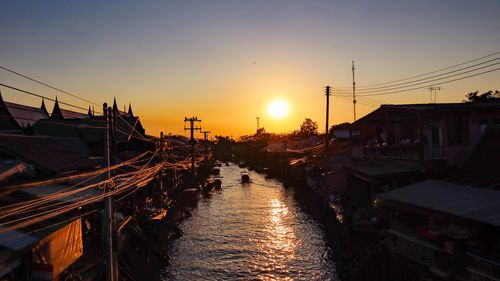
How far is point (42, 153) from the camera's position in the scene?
18.9 meters

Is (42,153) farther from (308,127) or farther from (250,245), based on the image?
(308,127)

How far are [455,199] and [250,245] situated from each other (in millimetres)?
18791

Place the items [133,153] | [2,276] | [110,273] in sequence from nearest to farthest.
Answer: [2,276], [110,273], [133,153]

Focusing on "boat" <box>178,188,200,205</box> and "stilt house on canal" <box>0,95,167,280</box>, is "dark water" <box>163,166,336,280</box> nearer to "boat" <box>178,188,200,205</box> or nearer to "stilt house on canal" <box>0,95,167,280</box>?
"boat" <box>178,188,200,205</box>

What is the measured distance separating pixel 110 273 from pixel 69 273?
3.05 metres

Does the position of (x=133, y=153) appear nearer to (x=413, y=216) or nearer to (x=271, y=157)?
(x=413, y=216)

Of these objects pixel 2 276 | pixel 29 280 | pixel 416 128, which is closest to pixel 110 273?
pixel 29 280

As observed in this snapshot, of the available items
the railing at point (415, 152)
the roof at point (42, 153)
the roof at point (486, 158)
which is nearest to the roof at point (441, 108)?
the roof at point (486, 158)

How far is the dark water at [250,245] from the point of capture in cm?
2531

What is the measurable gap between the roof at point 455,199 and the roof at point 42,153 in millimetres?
16716

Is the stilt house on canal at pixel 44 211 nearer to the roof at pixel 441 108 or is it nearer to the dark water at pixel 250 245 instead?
the dark water at pixel 250 245

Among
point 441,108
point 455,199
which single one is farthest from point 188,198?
point 455,199

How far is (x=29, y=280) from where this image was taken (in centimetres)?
1313

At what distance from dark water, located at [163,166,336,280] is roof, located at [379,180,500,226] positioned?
820 centimetres
